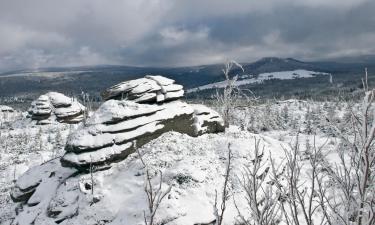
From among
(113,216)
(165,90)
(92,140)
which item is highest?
(165,90)

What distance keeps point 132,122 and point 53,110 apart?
6503cm

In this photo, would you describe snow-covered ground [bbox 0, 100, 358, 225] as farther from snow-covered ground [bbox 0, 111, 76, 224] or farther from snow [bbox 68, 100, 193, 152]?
snow-covered ground [bbox 0, 111, 76, 224]

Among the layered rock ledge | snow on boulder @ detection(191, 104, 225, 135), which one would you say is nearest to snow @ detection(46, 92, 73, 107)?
snow on boulder @ detection(191, 104, 225, 135)

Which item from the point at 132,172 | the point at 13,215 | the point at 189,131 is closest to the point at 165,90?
the point at 189,131

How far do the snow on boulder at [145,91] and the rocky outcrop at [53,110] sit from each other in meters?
56.4

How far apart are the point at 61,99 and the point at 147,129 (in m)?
64.2

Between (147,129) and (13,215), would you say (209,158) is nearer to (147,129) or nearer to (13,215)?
(147,129)

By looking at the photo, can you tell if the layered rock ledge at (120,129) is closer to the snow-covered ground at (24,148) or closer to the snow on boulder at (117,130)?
the snow on boulder at (117,130)

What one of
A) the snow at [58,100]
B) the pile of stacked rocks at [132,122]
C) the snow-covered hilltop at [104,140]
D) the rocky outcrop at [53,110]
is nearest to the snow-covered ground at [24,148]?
the rocky outcrop at [53,110]

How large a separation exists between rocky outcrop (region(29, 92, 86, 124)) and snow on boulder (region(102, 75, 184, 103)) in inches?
2222

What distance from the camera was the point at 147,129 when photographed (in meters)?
30.4

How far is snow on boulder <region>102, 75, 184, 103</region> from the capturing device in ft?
107

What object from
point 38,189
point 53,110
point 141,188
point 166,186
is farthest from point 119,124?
point 53,110

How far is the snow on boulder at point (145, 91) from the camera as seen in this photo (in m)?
32.6
